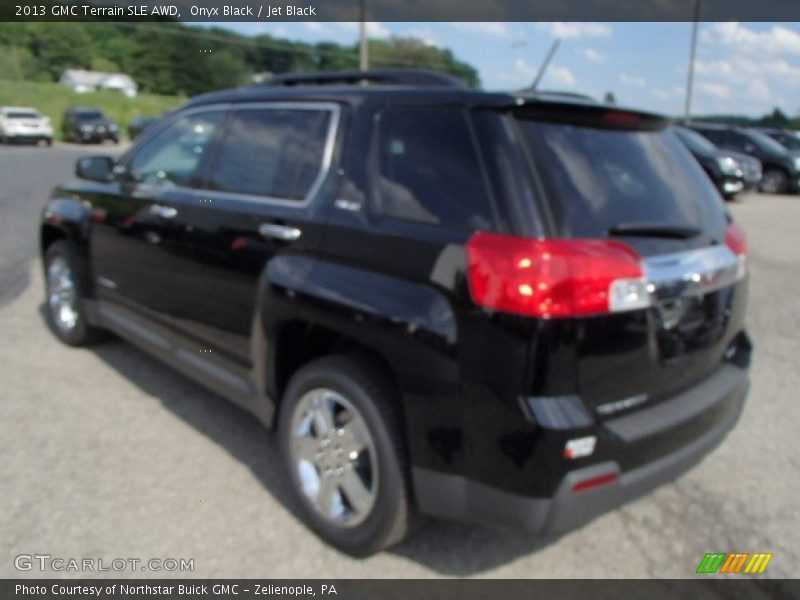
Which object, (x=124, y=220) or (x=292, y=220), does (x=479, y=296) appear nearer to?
(x=292, y=220)

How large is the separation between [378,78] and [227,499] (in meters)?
2.04

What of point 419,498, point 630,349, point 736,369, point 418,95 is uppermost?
point 418,95

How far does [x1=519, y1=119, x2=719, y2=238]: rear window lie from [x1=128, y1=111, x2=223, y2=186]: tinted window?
77.8 inches

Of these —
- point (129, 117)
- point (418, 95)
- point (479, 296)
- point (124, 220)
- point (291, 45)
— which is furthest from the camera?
point (291, 45)

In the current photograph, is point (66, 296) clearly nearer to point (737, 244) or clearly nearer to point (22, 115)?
point (737, 244)

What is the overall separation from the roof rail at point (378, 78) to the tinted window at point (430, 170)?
298 mm

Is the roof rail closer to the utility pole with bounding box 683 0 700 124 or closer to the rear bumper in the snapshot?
the rear bumper

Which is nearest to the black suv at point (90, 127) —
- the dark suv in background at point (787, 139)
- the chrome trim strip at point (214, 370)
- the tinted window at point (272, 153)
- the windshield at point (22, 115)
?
the windshield at point (22, 115)

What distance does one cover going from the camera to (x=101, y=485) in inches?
128

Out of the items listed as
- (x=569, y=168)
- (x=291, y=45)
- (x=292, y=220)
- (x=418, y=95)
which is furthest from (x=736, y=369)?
(x=291, y=45)

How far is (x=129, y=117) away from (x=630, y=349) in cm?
5345

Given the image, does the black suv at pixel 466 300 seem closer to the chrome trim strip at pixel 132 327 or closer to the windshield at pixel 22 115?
the chrome trim strip at pixel 132 327

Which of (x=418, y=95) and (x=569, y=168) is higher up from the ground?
(x=418, y=95)
